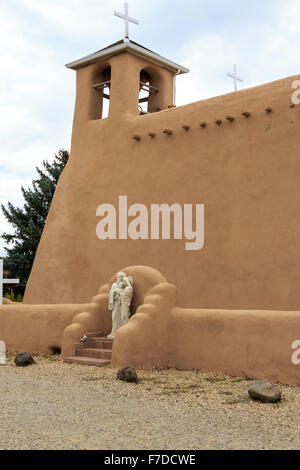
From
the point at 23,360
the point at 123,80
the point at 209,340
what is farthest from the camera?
the point at 123,80

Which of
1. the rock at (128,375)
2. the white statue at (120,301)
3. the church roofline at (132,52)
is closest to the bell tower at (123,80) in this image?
the church roofline at (132,52)

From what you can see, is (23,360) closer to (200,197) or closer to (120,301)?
(120,301)

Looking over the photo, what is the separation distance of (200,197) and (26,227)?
15699mm

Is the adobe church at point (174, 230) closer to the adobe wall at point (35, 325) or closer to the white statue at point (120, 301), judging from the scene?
the adobe wall at point (35, 325)

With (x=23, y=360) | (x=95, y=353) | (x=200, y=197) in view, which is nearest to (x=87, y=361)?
(x=95, y=353)

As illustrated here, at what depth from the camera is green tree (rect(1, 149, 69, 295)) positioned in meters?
25.7

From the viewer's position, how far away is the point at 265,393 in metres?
7.29

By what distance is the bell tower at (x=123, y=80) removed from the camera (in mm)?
15352

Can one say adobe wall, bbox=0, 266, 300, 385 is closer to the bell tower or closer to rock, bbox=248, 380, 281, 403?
rock, bbox=248, 380, 281, 403

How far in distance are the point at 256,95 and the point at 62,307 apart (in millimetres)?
7122

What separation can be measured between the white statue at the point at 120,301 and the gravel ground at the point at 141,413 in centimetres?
155

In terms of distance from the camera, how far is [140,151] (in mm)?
14195

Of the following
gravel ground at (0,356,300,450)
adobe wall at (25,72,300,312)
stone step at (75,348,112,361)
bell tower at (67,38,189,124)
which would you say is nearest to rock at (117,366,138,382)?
gravel ground at (0,356,300,450)

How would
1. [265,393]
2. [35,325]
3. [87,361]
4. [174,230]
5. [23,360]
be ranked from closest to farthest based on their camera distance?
[265,393]
[87,361]
[23,360]
[35,325]
[174,230]
